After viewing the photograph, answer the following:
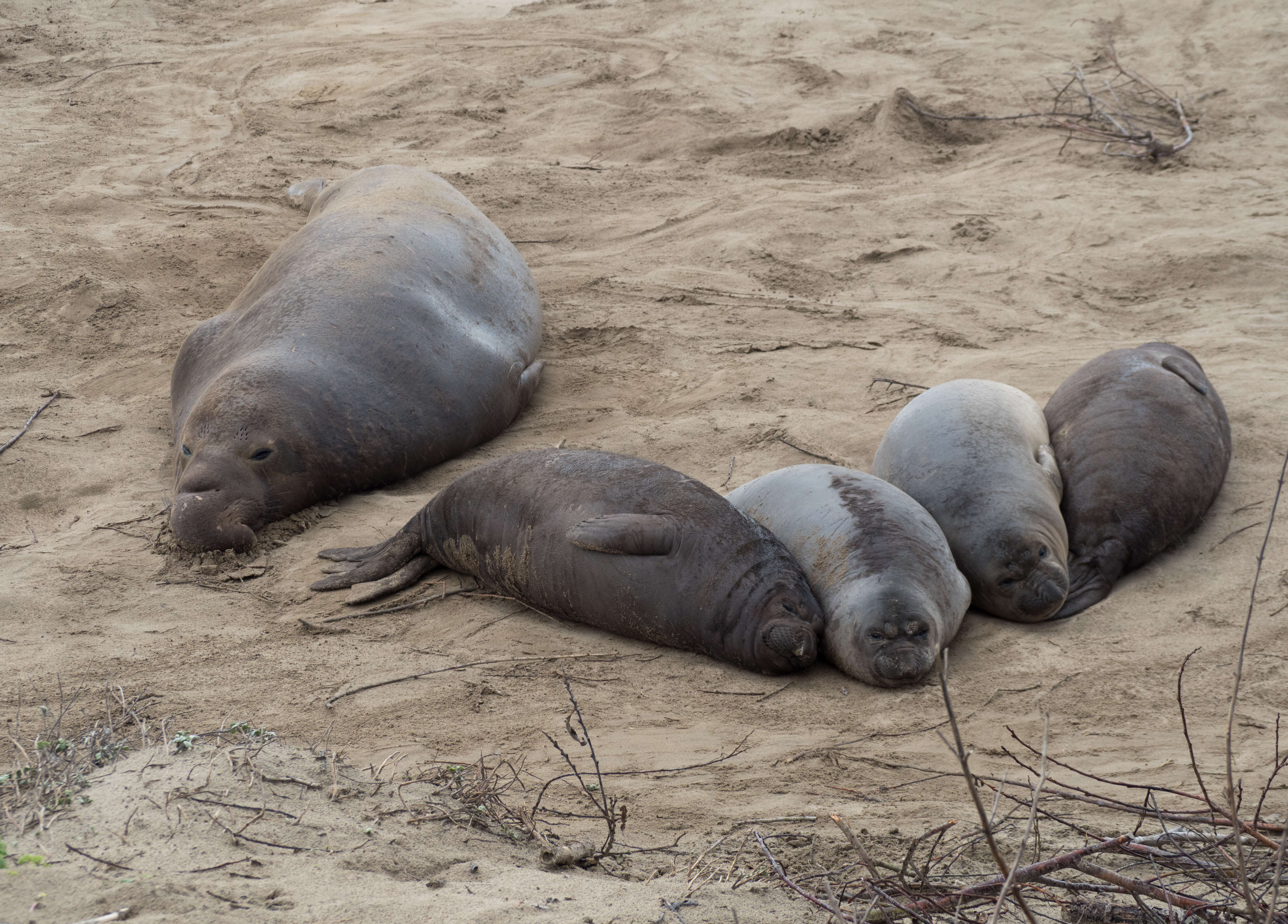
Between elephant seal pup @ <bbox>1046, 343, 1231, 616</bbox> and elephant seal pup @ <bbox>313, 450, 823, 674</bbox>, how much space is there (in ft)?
3.72

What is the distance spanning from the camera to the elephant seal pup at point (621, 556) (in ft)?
12.0

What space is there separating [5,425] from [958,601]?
459 cm

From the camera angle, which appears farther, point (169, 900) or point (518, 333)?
point (518, 333)

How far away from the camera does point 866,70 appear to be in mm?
9891

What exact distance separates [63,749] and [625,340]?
4.29 metres

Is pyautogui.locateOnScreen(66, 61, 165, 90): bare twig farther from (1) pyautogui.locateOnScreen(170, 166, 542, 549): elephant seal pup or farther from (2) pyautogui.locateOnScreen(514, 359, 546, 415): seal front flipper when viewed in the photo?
(2) pyautogui.locateOnScreen(514, 359, 546, 415): seal front flipper

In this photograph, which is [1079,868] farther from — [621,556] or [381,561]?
[381,561]

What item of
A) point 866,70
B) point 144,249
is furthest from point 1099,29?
point 144,249

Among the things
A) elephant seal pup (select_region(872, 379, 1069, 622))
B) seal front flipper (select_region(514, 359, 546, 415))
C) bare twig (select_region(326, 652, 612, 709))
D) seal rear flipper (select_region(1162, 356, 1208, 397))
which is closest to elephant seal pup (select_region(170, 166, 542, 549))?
seal front flipper (select_region(514, 359, 546, 415))

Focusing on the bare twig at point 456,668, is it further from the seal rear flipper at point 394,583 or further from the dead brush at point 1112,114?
the dead brush at point 1112,114

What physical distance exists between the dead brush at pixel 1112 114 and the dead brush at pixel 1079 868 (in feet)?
22.1

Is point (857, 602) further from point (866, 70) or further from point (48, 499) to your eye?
point (866, 70)

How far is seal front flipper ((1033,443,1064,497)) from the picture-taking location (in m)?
4.18

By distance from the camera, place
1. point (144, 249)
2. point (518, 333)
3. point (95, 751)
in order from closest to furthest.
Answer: point (95, 751), point (518, 333), point (144, 249)
